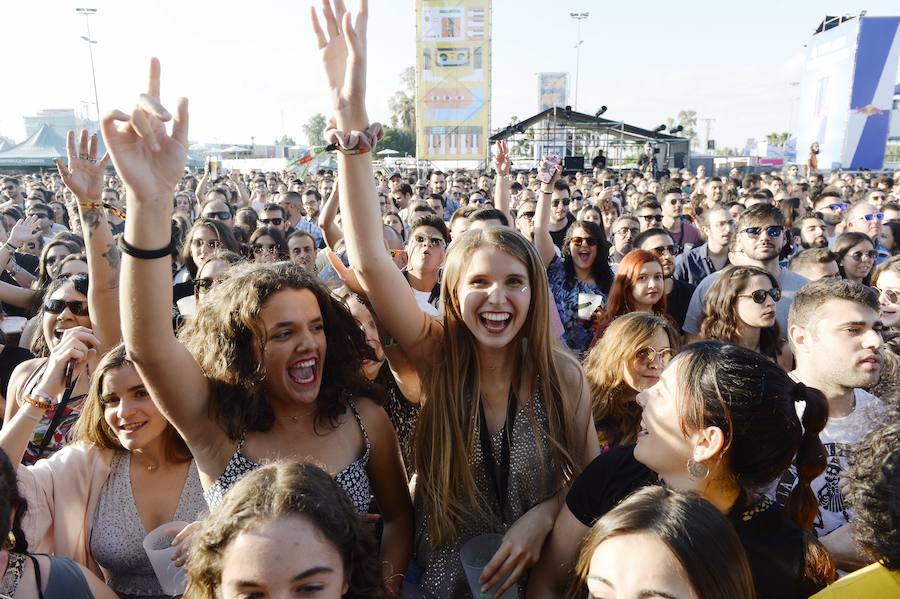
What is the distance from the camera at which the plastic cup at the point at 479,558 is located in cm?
170

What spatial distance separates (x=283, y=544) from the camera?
4.57 ft

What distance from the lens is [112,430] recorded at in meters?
2.10

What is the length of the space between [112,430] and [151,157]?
105 centimetres

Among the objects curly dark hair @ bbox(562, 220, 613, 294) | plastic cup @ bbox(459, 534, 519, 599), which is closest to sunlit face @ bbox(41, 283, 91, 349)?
plastic cup @ bbox(459, 534, 519, 599)

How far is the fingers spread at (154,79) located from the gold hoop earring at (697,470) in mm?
1727

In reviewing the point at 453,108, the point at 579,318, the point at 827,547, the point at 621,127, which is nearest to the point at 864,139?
the point at 621,127

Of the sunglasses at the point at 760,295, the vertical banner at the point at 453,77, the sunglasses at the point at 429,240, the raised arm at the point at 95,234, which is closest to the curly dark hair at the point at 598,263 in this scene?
the sunglasses at the point at 429,240

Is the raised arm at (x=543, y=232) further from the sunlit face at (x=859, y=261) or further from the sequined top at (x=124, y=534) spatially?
the sequined top at (x=124, y=534)

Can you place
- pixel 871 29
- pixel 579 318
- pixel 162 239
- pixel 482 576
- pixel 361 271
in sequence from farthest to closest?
pixel 871 29 < pixel 579 318 < pixel 361 271 < pixel 482 576 < pixel 162 239

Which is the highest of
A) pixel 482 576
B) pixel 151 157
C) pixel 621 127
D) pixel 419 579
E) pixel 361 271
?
pixel 621 127

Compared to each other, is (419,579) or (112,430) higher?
(112,430)

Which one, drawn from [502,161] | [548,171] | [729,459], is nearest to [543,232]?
[548,171]

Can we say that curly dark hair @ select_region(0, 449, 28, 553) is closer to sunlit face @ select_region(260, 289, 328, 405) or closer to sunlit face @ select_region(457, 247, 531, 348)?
sunlit face @ select_region(260, 289, 328, 405)

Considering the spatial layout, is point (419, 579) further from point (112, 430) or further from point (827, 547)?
point (827, 547)
